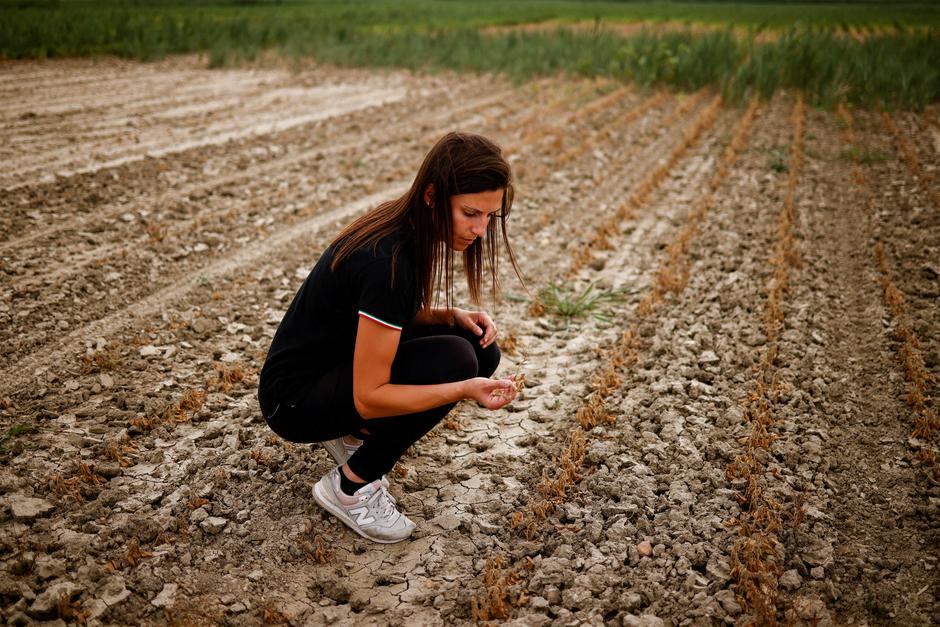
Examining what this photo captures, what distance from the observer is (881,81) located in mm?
9727

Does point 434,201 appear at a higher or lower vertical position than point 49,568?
higher

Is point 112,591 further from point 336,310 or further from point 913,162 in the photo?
point 913,162

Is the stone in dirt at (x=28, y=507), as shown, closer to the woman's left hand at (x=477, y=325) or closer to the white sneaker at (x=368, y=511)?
the white sneaker at (x=368, y=511)

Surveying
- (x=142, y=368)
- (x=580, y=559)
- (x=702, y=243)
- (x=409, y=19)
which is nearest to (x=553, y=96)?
(x=702, y=243)

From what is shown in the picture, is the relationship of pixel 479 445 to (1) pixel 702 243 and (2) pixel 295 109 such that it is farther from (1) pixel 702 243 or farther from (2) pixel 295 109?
(2) pixel 295 109

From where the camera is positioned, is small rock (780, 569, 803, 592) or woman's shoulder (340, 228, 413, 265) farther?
small rock (780, 569, 803, 592)

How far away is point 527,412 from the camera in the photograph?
321 cm

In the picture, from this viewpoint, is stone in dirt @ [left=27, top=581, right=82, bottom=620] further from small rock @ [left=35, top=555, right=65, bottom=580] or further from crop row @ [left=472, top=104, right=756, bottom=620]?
crop row @ [left=472, top=104, right=756, bottom=620]

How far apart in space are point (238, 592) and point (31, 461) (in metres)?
1.16

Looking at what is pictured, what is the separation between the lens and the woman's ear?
2.00 metres

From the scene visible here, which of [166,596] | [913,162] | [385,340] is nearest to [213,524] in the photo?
[166,596]

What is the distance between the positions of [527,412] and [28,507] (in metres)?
2.11

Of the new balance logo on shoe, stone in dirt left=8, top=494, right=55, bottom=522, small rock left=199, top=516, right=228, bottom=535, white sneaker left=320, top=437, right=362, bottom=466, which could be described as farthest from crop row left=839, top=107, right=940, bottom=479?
stone in dirt left=8, top=494, right=55, bottom=522

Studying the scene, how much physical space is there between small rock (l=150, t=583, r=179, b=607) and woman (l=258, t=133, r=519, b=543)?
0.56 meters
